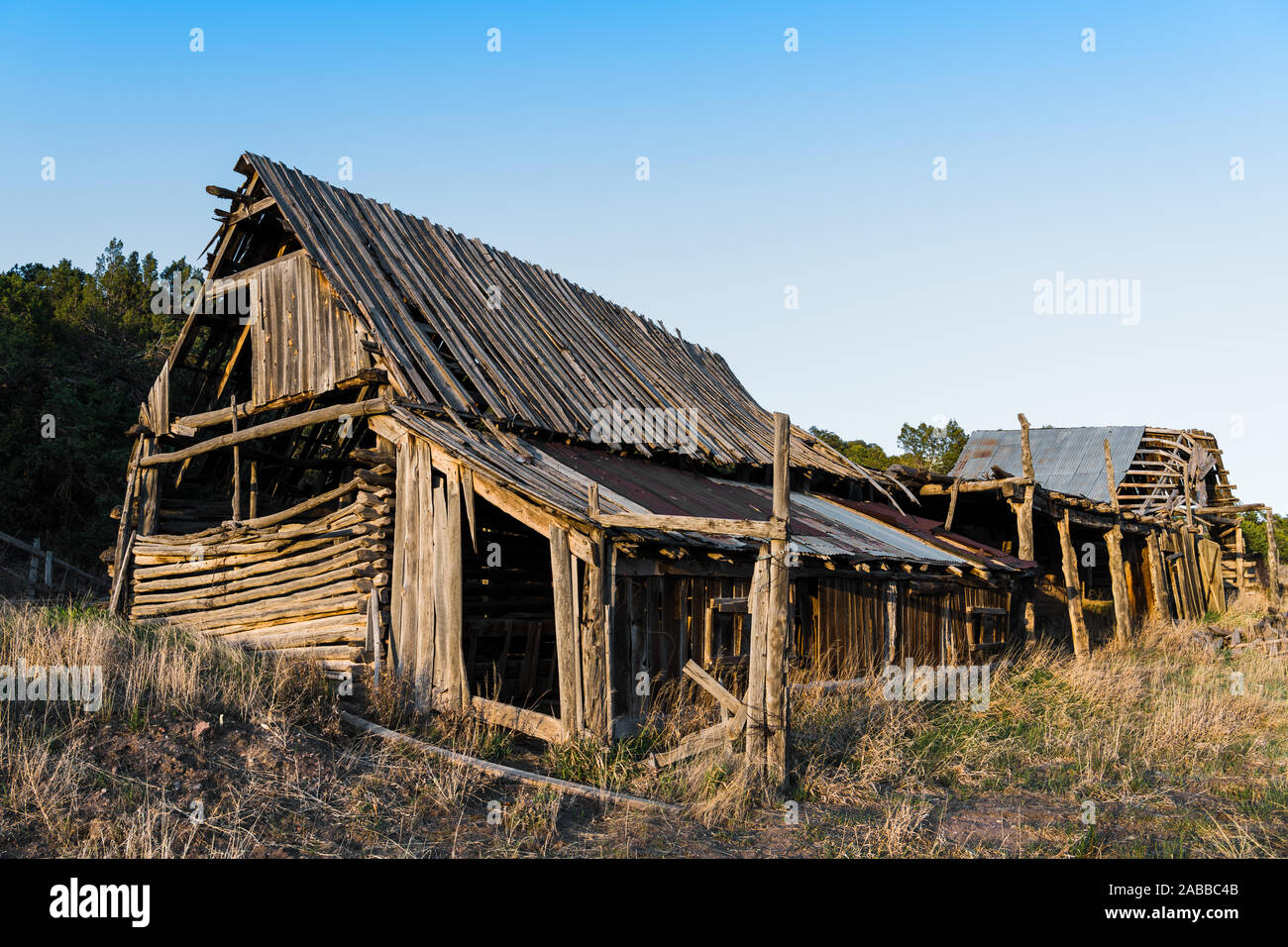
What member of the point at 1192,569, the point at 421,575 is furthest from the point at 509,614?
the point at 1192,569

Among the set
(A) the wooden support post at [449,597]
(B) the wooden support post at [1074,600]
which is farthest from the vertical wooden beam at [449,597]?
(B) the wooden support post at [1074,600]

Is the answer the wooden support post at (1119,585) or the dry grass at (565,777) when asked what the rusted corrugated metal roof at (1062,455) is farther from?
the dry grass at (565,777)

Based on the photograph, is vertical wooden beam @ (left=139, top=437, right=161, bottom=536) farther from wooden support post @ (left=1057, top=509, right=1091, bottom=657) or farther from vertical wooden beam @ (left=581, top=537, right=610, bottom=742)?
wooden support post @ (left=1057, top=509, right=1091, bottom=657)

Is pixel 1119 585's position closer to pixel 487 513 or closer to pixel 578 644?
pixel 487 513

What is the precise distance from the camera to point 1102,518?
19.4 metres

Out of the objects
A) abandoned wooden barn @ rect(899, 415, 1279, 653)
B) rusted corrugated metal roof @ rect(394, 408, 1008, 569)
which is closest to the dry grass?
rusted corrugated metal roof @ rect(394, 408, 1008, 569)

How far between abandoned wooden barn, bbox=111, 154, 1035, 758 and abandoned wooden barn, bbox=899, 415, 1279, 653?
1.58 m

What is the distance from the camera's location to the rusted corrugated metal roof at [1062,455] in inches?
1246

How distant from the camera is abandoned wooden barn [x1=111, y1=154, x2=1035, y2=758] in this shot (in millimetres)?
9656

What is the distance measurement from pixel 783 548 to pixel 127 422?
19280 millimetres

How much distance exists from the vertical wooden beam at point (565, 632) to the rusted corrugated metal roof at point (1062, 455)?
979 inches

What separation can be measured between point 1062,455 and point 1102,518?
49.5 feet

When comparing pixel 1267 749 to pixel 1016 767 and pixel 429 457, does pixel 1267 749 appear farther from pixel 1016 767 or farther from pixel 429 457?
pixel 429 457
